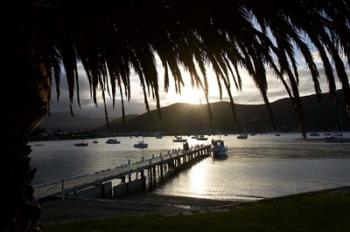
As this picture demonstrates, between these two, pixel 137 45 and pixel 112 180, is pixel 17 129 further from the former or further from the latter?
pixel 112 180

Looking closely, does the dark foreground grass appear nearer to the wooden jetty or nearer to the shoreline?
the shoreline

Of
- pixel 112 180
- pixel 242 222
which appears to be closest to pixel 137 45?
pixel 242 222

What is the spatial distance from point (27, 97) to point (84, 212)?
12855 millimetres

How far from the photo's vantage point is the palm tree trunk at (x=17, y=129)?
343 centimetres

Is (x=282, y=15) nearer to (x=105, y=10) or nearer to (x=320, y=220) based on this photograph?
(x=105, y=10)

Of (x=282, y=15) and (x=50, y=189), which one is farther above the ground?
(x=282, y=15)

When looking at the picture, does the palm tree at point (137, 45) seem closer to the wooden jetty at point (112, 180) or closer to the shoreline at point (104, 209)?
the shoreline at point (104, 209)

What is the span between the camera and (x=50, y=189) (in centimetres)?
2123

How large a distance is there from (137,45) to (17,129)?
81.6 inches

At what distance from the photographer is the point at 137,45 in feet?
17.1

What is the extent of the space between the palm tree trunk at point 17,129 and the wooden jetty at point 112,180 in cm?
1583

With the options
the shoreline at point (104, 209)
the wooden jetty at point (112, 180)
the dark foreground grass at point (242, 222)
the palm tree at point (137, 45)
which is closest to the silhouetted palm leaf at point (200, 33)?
the palm tree at point (137, 45)

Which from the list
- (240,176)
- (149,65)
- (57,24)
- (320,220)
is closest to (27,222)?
(57,24)

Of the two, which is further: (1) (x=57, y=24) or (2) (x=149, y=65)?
(2) (x=149, y=65)
